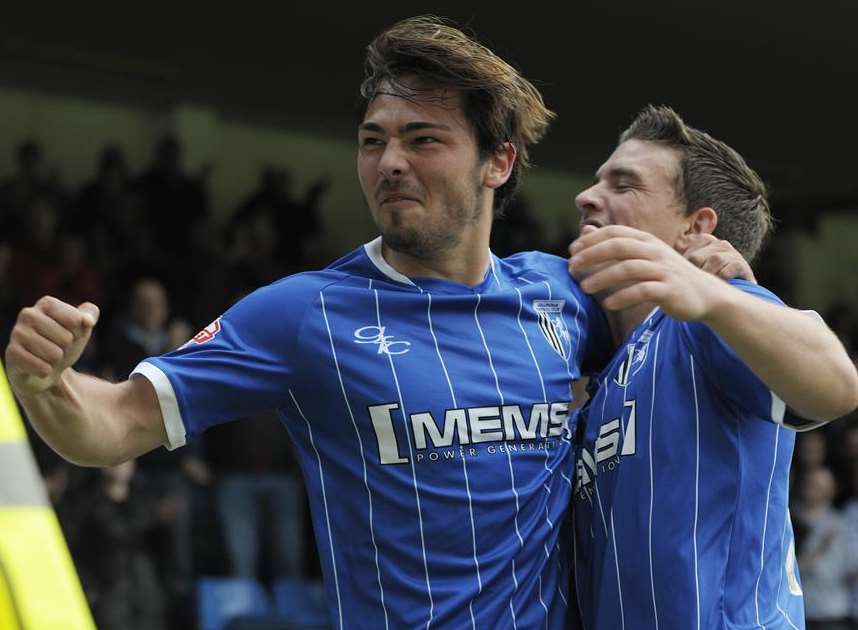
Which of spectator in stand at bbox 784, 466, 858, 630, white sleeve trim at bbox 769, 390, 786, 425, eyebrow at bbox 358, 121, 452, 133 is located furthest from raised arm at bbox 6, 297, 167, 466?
spectator in stand at bbox 784, 466, 858, 630

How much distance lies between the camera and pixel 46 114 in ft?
41.0

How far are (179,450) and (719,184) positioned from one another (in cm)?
531

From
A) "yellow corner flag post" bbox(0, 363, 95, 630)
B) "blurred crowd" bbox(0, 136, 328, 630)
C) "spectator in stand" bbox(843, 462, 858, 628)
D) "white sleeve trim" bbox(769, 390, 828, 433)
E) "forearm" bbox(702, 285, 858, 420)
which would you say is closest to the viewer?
"yellow corner flag post" bbox(0, 363, 95, 630)

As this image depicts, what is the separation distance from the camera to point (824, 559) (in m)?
9.55

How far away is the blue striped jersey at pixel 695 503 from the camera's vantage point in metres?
2.79

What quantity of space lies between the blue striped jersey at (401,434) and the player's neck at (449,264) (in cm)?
9

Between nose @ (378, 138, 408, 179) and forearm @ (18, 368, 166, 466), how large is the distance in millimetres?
683

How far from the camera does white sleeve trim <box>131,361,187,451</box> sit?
2822mm

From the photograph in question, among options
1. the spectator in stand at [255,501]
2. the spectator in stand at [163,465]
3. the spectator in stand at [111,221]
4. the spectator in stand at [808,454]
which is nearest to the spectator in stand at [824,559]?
the spectator in stand at [808,454]

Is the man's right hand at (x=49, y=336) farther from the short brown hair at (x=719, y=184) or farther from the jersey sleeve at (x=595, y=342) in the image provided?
the short brown hair at (x=719, y=184)

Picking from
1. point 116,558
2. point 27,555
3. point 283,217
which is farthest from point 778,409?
point 283,217

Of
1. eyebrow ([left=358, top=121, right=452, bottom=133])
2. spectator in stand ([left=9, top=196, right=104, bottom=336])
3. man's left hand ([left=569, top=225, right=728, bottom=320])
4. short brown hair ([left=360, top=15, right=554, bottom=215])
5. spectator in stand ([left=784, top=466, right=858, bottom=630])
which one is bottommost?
spectator in stand ([left=784, top=466, right=858, bottom=630])

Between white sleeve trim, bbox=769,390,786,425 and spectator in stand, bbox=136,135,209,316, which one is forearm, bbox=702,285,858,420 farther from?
spectator in stand, bbox=136,135,209,316

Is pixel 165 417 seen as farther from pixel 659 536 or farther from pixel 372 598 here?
pixel 659 536
